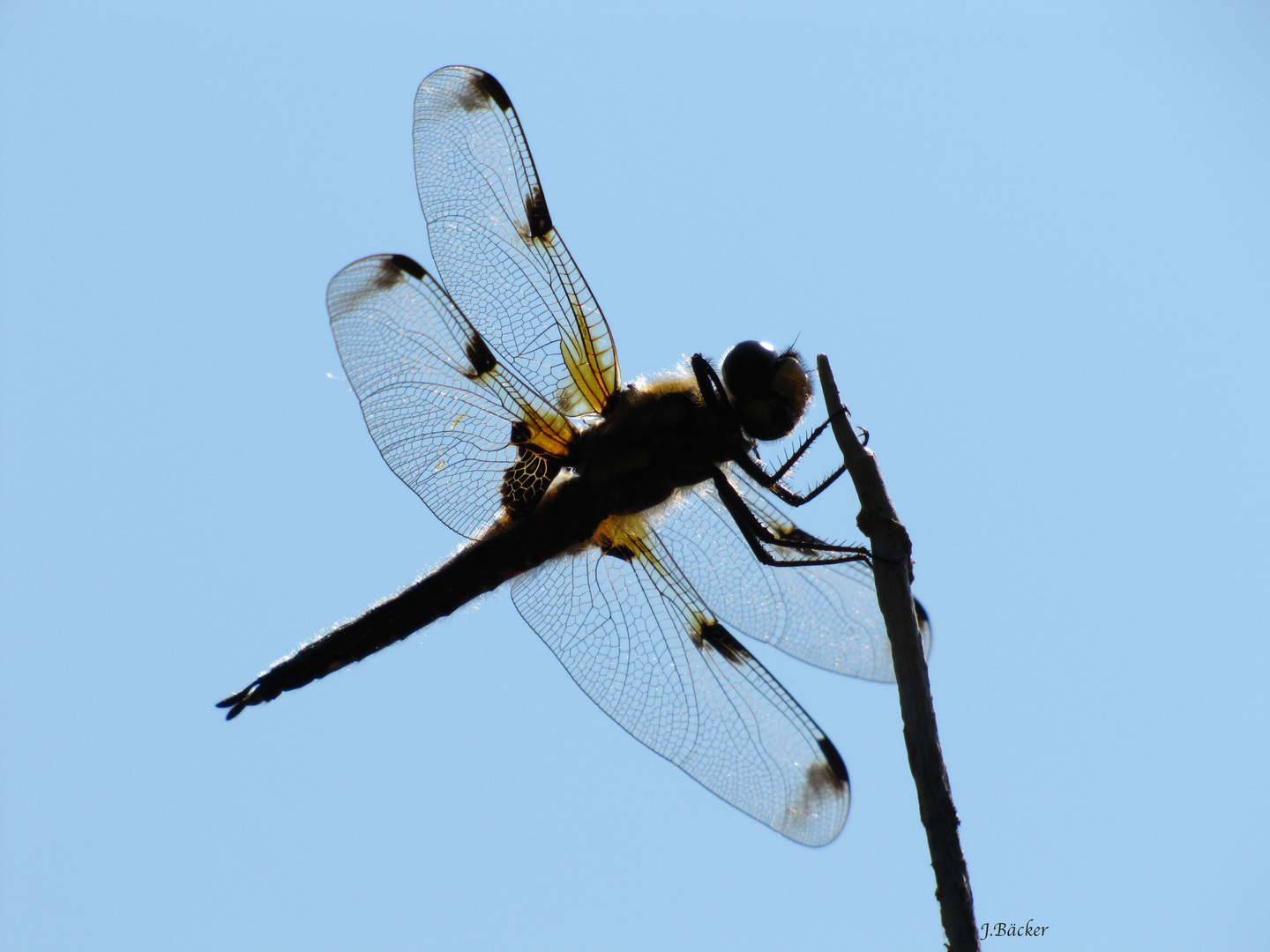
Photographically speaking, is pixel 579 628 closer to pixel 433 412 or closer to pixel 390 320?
pixel 433 412

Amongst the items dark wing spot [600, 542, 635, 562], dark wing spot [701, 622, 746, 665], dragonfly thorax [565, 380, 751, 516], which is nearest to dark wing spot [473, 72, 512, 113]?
dragonfly thorax [565, 380, 751, 516]

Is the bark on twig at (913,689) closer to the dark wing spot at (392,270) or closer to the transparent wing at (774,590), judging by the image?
the transparent wing at (774,590)

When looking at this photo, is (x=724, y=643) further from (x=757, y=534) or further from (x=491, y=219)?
Answer: (x=491, y=219)

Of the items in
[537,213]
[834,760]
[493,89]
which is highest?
[493,89]

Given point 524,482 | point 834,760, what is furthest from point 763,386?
point 834,760

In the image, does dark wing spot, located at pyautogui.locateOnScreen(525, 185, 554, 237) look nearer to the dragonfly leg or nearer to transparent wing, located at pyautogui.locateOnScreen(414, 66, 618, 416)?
transparent wing, located at pyautogui.locateOnScreen(414, 66, 618, 416)

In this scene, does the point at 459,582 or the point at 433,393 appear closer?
the point at 433,393

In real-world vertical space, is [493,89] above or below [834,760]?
above

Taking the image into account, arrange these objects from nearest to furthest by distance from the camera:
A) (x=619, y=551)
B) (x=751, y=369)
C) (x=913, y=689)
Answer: (x=913, y=689)
(x=751, y=369)
(x=619, y=551)
